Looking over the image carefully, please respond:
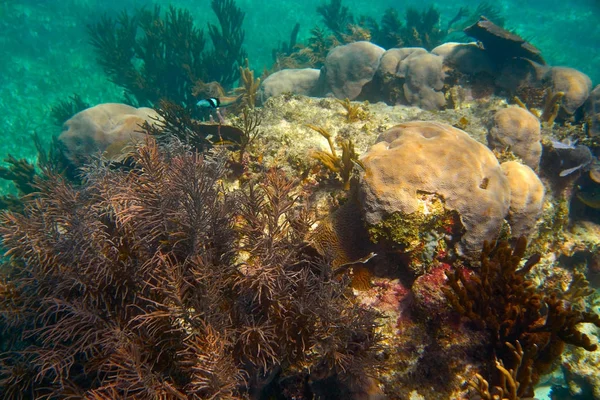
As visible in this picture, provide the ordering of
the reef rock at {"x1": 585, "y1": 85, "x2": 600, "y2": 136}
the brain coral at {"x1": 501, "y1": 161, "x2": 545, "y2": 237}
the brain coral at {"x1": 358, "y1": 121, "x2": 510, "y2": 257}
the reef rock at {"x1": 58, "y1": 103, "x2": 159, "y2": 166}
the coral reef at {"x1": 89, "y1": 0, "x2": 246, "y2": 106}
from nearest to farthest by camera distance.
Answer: the brain coral at {"x1": 358, "y1": 121, "x2": 510, "y2": 257} → the brain coral at {"x1": 501, "y1": 161, "x2": 545, "y2": 237} → the reef rock at {"x1": 585, "y1": 85, "x2": 600, "y2": 136} → the reef rock at {"x1": 58, "y1": 103, "x2": 159, "y2": 166} → the coral reef at {"x1": 89, "y1": 0, "x2": 246, "y2": 106}

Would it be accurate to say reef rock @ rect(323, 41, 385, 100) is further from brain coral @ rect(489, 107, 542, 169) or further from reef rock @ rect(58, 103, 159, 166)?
reef rock @ rect(58, 103, 159, 166)

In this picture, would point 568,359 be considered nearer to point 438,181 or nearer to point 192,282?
point 438,181

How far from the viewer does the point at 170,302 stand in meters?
2.48

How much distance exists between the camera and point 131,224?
2.93 metres

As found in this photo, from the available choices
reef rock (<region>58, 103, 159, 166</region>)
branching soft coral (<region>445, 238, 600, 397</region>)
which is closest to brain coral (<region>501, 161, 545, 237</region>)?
branching soft coral (<region>445, 238, 600, 397</region>)

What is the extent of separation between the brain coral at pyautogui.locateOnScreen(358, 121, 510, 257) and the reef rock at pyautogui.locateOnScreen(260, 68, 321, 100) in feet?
22.1

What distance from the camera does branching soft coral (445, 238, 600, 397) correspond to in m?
2.59

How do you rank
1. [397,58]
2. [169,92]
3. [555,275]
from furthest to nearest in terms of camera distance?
[169,92], [397,58], [555,275]

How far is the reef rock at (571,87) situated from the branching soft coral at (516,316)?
5.76 metres

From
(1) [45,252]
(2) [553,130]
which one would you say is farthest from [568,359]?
(1) [45,252]

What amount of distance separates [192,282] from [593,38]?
1253 inches

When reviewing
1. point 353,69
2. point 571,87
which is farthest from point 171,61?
point 571,87

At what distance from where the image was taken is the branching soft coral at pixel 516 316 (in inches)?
102

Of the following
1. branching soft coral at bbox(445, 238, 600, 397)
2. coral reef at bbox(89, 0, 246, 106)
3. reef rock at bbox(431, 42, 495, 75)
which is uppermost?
coral reef at bbox(89, 0, 246, 106)
